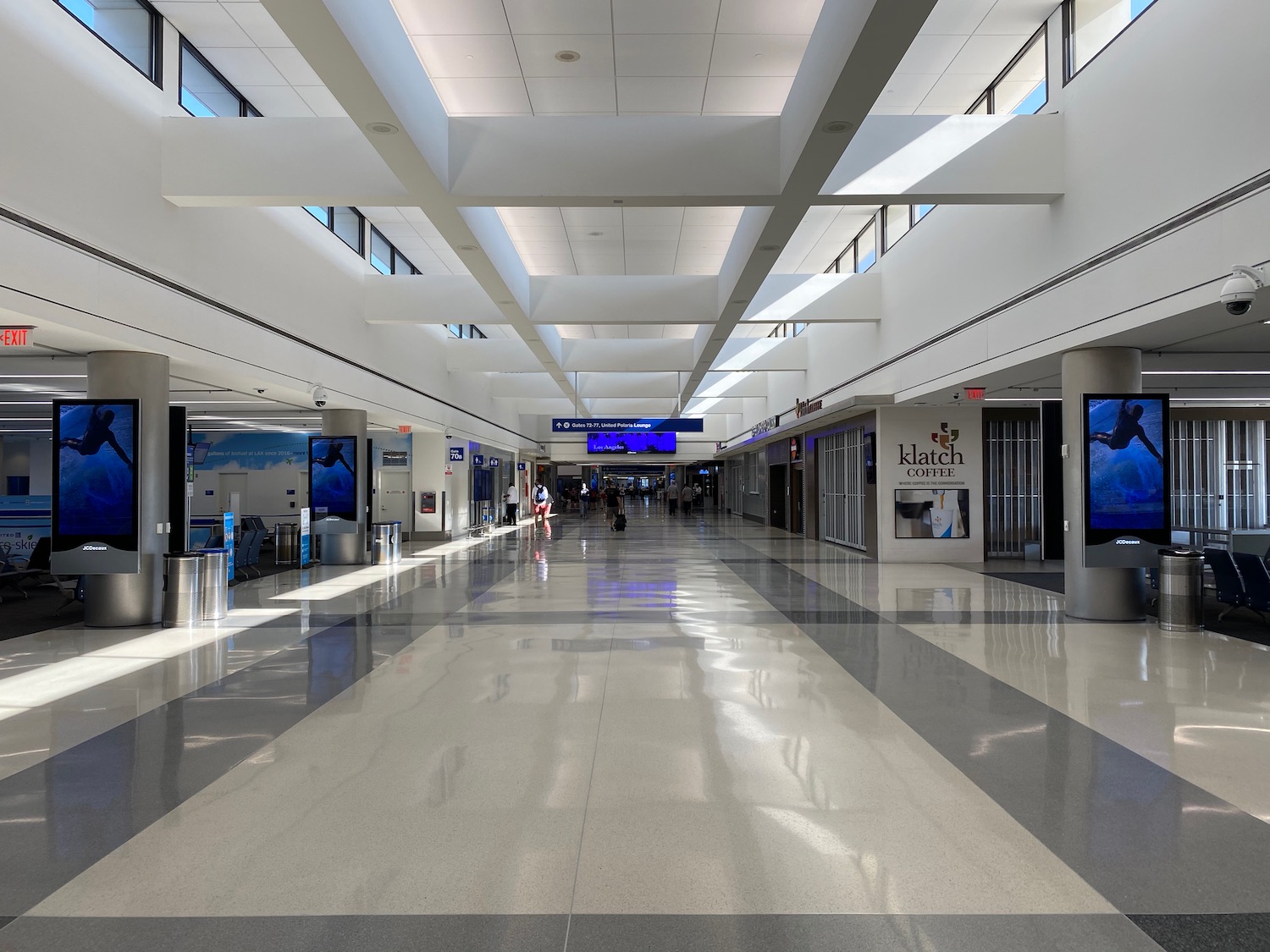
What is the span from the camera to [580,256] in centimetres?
1476

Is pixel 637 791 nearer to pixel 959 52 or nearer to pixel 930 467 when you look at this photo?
pixel 959 52

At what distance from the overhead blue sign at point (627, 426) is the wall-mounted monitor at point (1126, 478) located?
787 inches

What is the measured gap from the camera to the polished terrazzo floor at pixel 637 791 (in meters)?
2.87

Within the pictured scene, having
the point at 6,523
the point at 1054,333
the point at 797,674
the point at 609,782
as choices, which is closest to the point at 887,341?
the point at 1054,333

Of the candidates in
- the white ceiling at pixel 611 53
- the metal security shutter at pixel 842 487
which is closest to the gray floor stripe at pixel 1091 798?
the white ceiling at pixel 611 53

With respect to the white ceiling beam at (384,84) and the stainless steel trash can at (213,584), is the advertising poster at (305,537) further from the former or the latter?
the white ceiling beam at (384,84)

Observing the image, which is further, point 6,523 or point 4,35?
point 6,523

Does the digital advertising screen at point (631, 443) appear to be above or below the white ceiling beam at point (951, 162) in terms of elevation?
below

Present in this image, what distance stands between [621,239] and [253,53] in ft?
20.6

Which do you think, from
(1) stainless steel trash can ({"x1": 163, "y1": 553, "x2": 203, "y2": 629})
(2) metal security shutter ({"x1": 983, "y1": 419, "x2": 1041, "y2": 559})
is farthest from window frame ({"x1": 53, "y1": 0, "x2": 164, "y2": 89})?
(2) metal security shutter ({"x1": 983, "y1": 419, "x2": 1041, "y2": 559})

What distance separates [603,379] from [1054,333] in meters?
17.7

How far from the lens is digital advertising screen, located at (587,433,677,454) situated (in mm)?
30422

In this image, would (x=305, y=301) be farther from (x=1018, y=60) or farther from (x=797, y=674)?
(x=1018, y=60)

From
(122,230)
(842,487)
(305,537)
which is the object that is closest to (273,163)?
(122,230)
